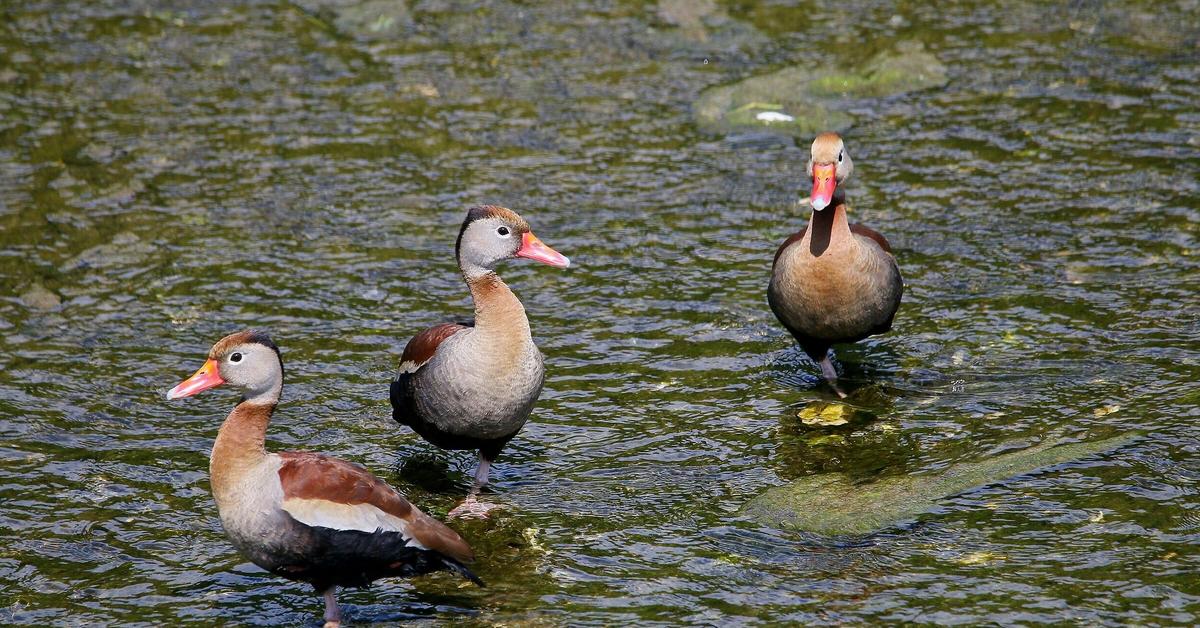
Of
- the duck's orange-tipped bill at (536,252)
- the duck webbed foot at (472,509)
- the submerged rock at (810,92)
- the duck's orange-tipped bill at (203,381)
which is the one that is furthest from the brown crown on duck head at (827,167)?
the submerged rock at (810,92)

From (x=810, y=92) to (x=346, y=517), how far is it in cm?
764

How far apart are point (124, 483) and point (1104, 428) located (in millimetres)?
5080

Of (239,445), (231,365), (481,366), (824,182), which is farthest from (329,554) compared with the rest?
(824,182)

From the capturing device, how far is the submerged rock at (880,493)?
6492 mm

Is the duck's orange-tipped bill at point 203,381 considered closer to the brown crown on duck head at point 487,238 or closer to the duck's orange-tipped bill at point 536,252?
the brown crown on duck head at point 487,238

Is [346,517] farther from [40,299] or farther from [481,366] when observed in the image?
[40,299]

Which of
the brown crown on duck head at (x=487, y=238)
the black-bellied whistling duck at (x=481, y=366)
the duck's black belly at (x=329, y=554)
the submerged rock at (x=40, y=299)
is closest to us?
the duck's black belly at (x=329, y=554)

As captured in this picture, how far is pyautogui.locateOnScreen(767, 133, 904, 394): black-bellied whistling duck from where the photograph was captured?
775 cm

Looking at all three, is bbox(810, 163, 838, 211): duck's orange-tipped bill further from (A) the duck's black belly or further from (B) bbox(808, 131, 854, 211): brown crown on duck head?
(A) the duck's black belly

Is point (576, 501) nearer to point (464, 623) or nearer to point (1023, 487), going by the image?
point (464, 623)

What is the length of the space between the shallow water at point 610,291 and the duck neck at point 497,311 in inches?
34.2

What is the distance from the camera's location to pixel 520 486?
7152 mm

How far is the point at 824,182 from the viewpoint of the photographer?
7863mm

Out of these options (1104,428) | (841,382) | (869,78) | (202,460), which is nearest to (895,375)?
(841,382)
